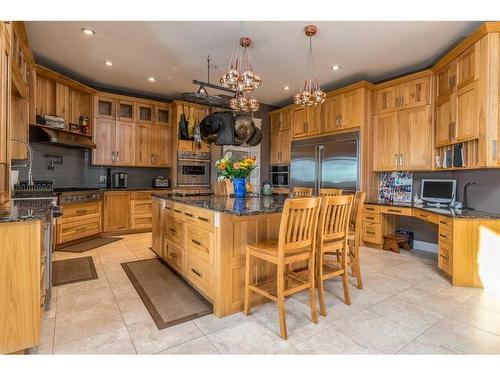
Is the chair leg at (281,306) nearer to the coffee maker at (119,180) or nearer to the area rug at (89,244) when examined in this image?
the area rug at (89,244)

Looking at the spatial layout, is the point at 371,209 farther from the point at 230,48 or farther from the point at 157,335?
the point at 157,335

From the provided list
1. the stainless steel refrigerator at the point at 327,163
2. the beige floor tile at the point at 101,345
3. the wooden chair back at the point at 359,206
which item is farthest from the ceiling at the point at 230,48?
the beige floor tile at the point at 101,345

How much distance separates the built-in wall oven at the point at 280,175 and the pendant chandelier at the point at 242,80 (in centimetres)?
262

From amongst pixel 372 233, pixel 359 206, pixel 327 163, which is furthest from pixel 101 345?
pixel 327 163

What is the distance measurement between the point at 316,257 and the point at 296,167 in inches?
141

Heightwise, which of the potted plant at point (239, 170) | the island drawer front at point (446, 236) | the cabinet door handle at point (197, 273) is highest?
the potted plant at point (239, 170)

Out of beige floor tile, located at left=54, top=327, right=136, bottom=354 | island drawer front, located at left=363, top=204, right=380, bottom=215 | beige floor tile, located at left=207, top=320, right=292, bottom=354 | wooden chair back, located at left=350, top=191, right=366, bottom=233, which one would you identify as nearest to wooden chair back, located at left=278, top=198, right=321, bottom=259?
beige floor tile, located at left=207, top=320, right=292, bottom=354

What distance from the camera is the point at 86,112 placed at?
4977 mm

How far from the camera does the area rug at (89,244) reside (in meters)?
4.14

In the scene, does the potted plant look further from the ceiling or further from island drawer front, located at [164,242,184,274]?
the ceiling

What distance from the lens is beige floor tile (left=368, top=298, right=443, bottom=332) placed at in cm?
212

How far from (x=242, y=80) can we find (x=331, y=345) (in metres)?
2.36
